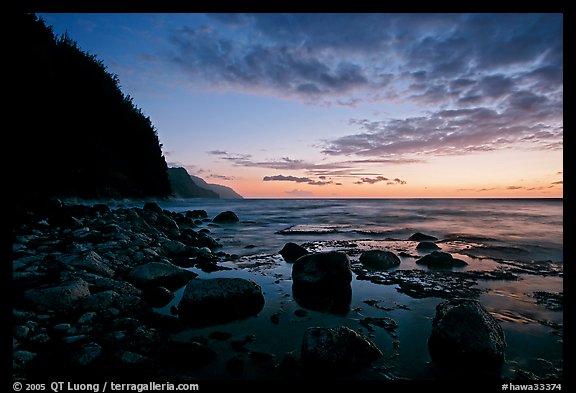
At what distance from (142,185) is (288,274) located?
3912 centimetres

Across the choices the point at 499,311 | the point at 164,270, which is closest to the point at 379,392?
the point at 499,311

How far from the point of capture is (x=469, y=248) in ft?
37.8

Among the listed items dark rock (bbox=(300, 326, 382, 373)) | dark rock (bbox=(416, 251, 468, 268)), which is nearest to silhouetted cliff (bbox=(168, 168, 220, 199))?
dark rock (bbox=(416, 251, 468, 268))

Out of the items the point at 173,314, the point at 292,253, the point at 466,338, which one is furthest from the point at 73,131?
the point at 466,338

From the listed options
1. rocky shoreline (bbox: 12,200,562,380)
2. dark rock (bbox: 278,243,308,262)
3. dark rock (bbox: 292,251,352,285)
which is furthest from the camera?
dark rock (bbox: 278,243,308,262)

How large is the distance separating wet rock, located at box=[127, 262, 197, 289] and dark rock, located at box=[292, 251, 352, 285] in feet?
7.53

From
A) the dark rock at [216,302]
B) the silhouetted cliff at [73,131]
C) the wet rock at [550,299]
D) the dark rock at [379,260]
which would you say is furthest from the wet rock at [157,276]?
the wet rock at [550,299]

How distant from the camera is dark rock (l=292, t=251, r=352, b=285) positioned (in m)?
5.68

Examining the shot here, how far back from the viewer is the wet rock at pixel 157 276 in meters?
5.36

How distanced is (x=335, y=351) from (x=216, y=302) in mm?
2045

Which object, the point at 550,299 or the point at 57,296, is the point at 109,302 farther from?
the point at 550,299

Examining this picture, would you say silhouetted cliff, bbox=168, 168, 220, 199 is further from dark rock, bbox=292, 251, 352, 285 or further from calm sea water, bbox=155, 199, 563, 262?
dark rock, bbox=292, 251, 352, 285

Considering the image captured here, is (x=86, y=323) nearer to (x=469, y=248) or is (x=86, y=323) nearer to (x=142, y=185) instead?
(x=469, y=248)

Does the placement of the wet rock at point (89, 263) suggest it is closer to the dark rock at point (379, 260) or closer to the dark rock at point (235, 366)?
the dark rock at point (235, 366)
